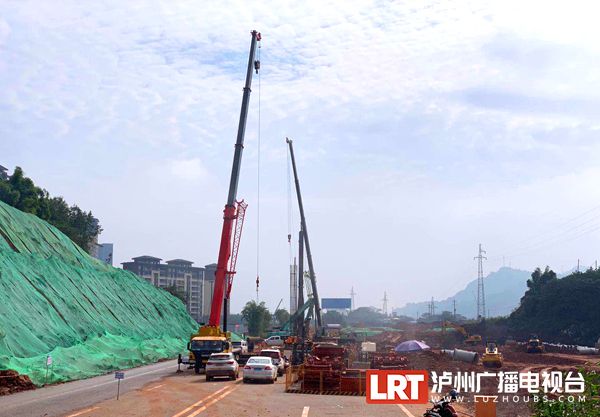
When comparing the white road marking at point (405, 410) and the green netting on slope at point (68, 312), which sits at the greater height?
the green netting on slope at point (68, 312)

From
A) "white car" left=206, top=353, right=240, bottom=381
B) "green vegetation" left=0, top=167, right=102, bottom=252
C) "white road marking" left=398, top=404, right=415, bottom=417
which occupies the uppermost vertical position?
"green vegetation" left=0, top=167, right=102, bottom=252

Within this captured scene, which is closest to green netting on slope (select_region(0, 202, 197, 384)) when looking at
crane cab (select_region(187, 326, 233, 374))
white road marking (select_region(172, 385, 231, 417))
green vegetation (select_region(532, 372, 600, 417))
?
crane cab (select_region(187, 326, 233, 374))

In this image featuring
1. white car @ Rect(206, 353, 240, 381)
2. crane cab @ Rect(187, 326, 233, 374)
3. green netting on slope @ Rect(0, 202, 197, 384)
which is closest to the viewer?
white car @ Rect(206, 353, 240, 381)

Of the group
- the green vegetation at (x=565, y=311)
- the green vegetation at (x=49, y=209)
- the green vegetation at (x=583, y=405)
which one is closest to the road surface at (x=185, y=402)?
the green vegetation at (x=583, y=405)

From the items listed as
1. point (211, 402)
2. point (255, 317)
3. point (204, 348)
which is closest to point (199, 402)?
point (211, 402)

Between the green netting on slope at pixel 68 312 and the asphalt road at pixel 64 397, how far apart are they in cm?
236

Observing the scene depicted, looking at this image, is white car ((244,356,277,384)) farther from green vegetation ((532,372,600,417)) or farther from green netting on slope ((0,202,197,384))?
green vegetation ((532,372,600,417))

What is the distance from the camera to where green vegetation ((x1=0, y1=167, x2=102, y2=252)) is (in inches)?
3932

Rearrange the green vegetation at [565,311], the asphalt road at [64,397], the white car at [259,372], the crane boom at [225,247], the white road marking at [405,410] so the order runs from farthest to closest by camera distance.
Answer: the green vegetation at [565,311] → the crane boom at [225,247] → the white car at [259,372] → the asphalt road at [64,397] → the white road marking at [405,410]

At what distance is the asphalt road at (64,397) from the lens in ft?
82.4

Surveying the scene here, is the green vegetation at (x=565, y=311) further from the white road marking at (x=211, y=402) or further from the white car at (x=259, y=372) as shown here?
the white road marking at (x=211, y=402)

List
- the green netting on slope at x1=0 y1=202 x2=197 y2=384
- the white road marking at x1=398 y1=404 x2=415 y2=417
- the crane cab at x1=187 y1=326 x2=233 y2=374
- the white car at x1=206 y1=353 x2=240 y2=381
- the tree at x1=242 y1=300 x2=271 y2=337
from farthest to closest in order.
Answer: the tree at x1=242 y1=300 x2=271 y2=337
the green netting on slope at x1=0 y1=202 x2=197 y2=384
the crane cab at x1=187 y1=326 x2=233 y2=374
the white car at x1=206 y1=353 x2=240 y2=381
the white road marking at x1=398 y1=404 x2=415 y2=417

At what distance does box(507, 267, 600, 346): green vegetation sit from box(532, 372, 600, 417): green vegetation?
98.6 metres

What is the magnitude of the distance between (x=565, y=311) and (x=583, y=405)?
107 m
